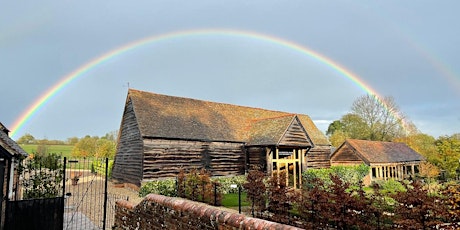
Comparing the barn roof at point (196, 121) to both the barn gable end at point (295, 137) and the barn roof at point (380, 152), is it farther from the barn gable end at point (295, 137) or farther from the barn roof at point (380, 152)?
the barn roof at point (380, 152)

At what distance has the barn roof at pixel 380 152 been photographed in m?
32.5

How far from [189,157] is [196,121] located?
3.69m

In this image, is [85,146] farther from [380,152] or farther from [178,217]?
[178,217]

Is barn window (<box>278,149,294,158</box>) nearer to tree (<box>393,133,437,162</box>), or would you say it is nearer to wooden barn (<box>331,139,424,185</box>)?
wooden barn (<box>331,139,424,185</box>)

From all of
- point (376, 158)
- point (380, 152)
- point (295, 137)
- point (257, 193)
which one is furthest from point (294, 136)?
point (380, 152)

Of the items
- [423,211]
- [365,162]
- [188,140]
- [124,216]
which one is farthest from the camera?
[365,162]

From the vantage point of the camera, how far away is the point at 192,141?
21219 millimetres

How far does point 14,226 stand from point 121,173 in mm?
14727

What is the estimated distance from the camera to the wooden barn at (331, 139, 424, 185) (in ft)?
106

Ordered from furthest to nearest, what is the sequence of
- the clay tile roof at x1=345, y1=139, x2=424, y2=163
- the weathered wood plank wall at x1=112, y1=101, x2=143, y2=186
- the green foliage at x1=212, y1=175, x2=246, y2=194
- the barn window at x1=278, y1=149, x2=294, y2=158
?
the clay tile roof at x1=345, y1=139, x2=424, y2=163
the barn window at x1=278, y1=149, x2=294, y2=158
the green foliage at x1=212, y1=175, x2=246, y2=194
the weathered wood plank wall at x1=112, y1=101, x2=143, y2=186

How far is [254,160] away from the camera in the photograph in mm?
23422

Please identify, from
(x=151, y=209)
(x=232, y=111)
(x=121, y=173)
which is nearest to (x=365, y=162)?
(x=232, y=111)

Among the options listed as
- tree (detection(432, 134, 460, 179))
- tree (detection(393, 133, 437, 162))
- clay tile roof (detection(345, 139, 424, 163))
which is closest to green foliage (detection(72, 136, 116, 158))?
clay tile roof (detection(345, 139, 424, 163))

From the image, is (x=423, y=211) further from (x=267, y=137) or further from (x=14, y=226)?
(x=267, y=137)
